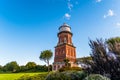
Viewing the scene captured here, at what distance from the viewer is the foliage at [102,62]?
1098 centimetres

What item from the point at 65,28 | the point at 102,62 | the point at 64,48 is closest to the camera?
the point at 102,62

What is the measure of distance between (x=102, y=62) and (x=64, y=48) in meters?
39.1

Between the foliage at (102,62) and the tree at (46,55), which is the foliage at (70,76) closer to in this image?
the foliage at (102,62)

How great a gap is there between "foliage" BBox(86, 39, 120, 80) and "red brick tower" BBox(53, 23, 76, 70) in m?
37.5

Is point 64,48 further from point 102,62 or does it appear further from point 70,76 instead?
point 102,62

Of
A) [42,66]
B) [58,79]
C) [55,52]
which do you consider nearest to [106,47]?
[58,79]

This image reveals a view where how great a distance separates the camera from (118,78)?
1073 centimetres

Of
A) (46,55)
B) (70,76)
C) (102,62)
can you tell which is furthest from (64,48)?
(102,62)

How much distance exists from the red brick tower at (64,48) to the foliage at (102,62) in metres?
37.5

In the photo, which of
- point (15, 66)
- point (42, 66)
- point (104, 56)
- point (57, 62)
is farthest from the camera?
point (15, 66)

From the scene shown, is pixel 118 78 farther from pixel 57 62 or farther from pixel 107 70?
pixel 57 62

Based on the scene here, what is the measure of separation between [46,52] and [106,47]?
4109cm

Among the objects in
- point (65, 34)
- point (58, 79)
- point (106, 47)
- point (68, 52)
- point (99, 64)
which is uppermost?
point (65, 34)

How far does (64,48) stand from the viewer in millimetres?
50406
